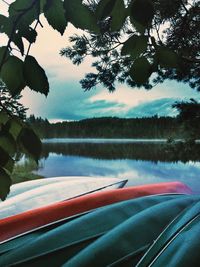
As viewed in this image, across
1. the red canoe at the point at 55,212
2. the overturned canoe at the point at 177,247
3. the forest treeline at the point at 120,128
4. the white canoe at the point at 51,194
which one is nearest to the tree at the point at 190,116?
the forest treeline at the point at 120,128

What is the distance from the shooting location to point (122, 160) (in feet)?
10.9

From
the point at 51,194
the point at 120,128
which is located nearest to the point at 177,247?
the point at 51,194

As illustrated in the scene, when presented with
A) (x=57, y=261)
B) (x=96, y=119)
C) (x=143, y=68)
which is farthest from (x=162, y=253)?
(x=96, y=119)

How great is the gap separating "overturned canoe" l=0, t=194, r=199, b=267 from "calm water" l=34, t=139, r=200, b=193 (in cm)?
183

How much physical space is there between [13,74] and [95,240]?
0.37 metres

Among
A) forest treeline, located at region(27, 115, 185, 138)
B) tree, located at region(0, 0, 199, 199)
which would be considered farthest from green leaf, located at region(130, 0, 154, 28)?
forest treeline, located at region(27, 115, 185, 138)

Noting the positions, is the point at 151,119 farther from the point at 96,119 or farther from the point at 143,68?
the point at 143,68

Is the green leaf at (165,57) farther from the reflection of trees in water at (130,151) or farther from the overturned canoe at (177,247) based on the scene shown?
the reflection of trees in water at (130,151)

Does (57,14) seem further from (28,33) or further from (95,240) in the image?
(95,240)

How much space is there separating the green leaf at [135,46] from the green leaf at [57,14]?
5 centimetres

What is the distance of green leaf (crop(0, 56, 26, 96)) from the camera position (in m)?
0.24

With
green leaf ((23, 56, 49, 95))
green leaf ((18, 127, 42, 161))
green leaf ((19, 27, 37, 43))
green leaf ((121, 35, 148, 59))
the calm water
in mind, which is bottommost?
the calm water

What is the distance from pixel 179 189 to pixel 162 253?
0.56 meters

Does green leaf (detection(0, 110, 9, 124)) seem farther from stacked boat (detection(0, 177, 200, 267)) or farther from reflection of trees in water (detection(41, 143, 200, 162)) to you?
reflection of trees in water (detection(41, 143, 200, 162))
